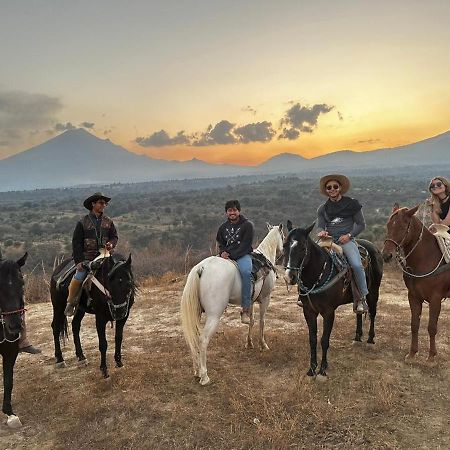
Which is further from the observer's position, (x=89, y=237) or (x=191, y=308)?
(x=89, y=237)

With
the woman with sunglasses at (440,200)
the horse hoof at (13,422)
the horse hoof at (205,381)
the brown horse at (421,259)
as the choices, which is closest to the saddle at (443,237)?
the brown horse at (421,259)

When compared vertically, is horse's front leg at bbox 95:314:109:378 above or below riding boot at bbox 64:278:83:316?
below

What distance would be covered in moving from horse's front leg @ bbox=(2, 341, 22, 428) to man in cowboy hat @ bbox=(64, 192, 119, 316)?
1.45 meters

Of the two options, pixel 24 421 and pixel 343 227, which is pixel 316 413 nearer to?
pixel 343 227

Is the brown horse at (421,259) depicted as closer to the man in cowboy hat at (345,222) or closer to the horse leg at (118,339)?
the man in cowboy hat at (345,222)

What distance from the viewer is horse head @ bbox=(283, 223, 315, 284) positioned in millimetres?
5676

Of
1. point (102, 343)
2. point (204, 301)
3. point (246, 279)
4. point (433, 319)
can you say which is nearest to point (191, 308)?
point (204, 301)

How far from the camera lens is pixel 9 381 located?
5.42 meters

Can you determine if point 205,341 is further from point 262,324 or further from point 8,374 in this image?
point 8,374

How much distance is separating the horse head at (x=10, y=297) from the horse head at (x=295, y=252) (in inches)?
143

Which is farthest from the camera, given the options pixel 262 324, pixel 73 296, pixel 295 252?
pixel 262 324

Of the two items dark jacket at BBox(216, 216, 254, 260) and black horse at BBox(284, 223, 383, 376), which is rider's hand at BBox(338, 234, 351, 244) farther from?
dark jacket at BBox(216, 216, 254, 260)

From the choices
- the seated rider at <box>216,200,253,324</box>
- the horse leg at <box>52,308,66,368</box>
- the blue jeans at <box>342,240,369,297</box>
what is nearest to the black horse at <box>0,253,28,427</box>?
the horse leg at <box>52,308,66,368</box>

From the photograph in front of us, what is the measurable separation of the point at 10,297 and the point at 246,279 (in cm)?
358
